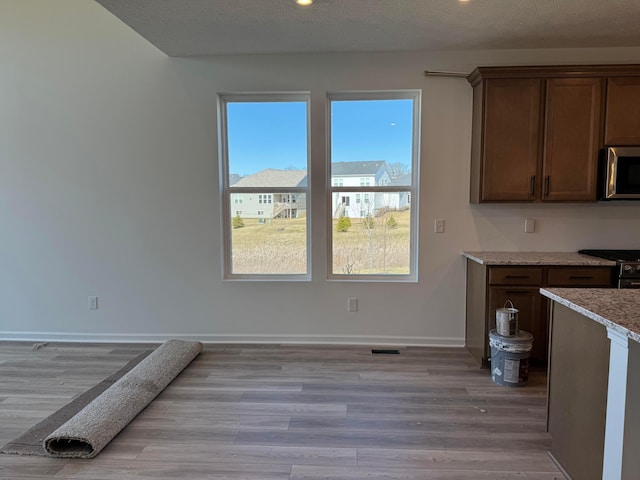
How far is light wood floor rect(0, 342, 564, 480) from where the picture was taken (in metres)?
1.88

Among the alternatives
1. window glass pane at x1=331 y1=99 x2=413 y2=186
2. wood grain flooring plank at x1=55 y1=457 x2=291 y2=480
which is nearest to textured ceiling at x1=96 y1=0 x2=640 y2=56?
window glass pane at x1=331 y1=99 x2=413 y2=186

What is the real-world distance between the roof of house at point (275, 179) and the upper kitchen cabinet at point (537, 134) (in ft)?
5.30

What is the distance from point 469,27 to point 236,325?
323 cm

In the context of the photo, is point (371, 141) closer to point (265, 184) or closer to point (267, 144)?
point (267, 144)

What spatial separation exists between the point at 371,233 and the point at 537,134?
1613 mm

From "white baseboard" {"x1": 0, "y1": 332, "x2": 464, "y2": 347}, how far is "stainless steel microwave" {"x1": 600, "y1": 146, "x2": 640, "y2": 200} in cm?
177

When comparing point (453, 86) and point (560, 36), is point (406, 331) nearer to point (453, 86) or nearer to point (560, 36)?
point (453, 86)

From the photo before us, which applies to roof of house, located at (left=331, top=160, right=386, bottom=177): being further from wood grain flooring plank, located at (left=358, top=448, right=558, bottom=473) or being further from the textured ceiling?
wood grain flooring plank, located at (left=358, top=448, right=558, bottom=473)

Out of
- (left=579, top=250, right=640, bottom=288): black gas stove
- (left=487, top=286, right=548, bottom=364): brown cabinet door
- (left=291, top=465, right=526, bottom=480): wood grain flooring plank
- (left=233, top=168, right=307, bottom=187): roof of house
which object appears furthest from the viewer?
(left=233, top=168, right=307, bottom=187): roof of house

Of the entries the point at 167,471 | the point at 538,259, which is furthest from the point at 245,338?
the point at 538,259

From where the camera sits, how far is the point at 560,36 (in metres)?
2.97

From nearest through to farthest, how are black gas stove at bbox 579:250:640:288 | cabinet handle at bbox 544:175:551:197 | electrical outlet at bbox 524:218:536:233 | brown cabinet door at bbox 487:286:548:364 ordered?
1. black gas stove at bbox 579:250:640:288
2. brown cabinet door at bbox 487:286:548:364
3. cabinet handle at bbox 544:175:551:197
4. electrical outlet at bbox 524:218:536:233

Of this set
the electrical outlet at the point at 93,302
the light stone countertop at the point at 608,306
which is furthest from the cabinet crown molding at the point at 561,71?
the electrical outlet at the point at 93,302

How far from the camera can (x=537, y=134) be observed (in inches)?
120
